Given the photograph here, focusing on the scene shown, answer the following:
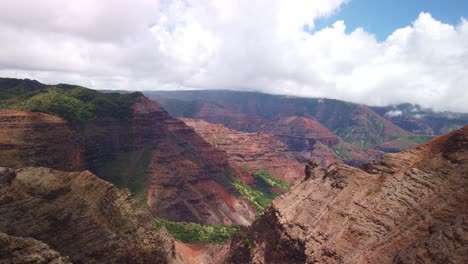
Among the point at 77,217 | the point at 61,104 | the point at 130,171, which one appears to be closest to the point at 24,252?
the point at 77,217

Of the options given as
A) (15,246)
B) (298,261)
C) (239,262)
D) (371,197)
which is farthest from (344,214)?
(15,246)

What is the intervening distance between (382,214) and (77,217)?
1774 inches

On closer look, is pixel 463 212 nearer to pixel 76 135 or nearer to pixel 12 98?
pixel 76 135

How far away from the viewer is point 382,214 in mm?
61688

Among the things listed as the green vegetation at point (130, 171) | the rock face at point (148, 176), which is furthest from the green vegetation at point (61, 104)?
the green vegetation at point (130, 171)

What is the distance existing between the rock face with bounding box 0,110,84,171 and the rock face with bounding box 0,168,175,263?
8179cm

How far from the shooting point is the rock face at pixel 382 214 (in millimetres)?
52784

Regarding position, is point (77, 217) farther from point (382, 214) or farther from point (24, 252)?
point (382, 214)

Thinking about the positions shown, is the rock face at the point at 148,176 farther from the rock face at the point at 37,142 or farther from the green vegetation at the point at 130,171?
the rock face at the point at 37,142

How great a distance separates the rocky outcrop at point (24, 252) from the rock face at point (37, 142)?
113731 millimetres

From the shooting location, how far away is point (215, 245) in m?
137

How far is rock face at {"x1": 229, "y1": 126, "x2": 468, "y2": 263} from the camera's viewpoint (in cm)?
5278

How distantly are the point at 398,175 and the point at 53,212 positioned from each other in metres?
53.2

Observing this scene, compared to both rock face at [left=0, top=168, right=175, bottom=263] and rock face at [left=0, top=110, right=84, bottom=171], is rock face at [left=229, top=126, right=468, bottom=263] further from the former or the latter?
rock face at [left=0, top=110, right=84, bottom=171]
